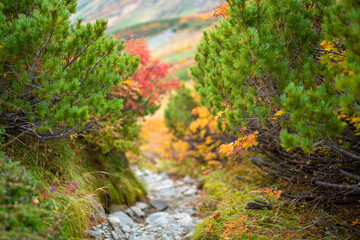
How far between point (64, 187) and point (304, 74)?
10.1ft

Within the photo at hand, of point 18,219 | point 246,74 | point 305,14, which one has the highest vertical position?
point 305,14

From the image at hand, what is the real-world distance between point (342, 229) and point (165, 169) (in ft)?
28.2

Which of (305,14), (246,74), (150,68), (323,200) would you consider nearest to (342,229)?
(323,200)

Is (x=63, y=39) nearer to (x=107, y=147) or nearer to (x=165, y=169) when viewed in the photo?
(x=107, y=147)

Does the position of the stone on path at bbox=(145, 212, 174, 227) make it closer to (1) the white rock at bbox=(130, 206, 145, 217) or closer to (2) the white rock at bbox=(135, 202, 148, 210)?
(1) the white rock at bbox=(130, 206, 145, 217)

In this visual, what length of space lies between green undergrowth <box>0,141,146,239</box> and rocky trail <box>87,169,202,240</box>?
9.4 inches

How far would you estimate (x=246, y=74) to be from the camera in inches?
95.3

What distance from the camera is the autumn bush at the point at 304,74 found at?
6.06 feet

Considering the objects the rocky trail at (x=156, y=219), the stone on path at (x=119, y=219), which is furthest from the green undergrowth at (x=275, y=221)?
the stone on path at (x=119, y=219)

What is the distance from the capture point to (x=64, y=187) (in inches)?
123

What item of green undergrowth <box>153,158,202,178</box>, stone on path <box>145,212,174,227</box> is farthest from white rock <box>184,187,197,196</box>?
stone on path <box>145,212,174,227</box>

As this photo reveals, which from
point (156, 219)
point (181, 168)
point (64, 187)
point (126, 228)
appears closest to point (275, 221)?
point (126, 228)

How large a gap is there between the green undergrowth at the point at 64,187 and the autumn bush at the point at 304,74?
2.08m

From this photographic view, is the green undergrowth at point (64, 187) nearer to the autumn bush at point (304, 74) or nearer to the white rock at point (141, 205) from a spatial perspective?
the white rock at point (141, 205)
